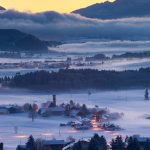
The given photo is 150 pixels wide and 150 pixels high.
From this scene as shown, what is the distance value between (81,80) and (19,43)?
660 inches

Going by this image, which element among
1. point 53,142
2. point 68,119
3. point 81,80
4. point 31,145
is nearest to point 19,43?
point 81,80

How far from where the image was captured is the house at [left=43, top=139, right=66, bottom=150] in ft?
33.3

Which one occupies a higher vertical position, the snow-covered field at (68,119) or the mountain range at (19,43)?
the mountain range at (19,43)

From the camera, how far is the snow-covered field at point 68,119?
38.5 ft

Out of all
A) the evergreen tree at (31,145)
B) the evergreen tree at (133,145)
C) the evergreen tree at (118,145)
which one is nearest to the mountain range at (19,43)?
the evergreen tree at (31,145)

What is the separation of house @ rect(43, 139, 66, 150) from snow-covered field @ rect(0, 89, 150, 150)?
1.48ft

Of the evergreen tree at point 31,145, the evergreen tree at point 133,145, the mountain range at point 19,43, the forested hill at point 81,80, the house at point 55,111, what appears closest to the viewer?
the evergreen tree at point 133,145

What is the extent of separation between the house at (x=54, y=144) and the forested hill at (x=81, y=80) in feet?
26.5

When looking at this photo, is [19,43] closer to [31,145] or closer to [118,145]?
[31,145]

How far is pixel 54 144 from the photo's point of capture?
410 inches

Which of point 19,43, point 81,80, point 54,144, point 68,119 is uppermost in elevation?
point 19,43

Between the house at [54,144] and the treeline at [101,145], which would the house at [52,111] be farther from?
the treeline at [101,145]

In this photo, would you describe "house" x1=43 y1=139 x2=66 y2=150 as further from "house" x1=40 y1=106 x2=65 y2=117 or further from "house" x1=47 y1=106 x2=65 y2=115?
"house" x1=47 y1=106 x2=65 y2=115

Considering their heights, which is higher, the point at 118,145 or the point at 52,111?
the point at 52,111
